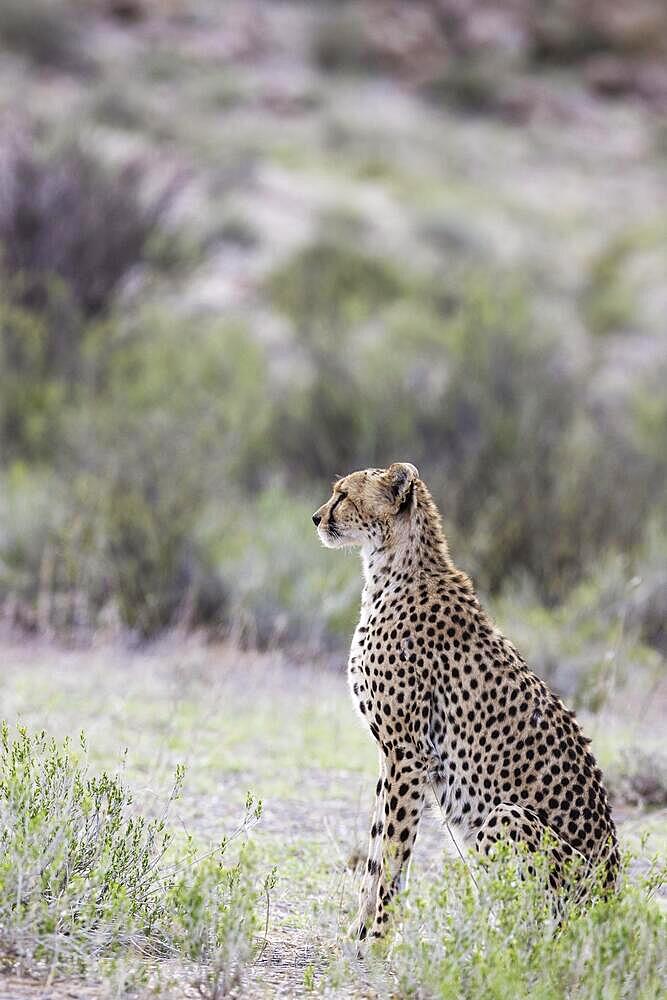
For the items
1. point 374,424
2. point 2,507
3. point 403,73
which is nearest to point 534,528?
point 374,424

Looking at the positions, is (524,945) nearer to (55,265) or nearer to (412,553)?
(412,553)

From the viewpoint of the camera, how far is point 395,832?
4.82m

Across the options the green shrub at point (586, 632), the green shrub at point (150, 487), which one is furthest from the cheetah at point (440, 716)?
the green shrub at point (150, 487)

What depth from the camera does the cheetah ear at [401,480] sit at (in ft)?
17.0

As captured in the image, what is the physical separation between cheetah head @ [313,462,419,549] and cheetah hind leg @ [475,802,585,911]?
1041 mm

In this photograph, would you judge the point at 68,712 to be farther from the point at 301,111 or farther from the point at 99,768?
the point at 301,111

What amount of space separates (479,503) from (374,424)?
6.18 ft

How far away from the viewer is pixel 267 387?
55.9ft

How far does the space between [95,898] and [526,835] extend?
1.16 meters

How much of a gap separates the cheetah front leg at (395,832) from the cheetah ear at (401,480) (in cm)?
83

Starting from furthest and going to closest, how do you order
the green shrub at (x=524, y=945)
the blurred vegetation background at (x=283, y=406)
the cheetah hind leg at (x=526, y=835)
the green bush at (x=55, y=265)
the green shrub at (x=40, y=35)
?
the green shrub at (x=40, y=35) < the green bush at (x=55, y=265) < the blurred vegetation background at (x=283, y=406) < the cheetah hind leg at (x=526, y=835) < the green shrub at (x=524, y=945)

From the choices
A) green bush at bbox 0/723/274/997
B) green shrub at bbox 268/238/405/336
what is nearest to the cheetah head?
green bush at bbox 0/723/274/997

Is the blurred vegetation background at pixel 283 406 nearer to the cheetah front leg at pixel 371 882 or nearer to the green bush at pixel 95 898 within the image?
the cheetah front leg at pixel 371 882

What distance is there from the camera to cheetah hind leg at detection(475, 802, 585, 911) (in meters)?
4.45
